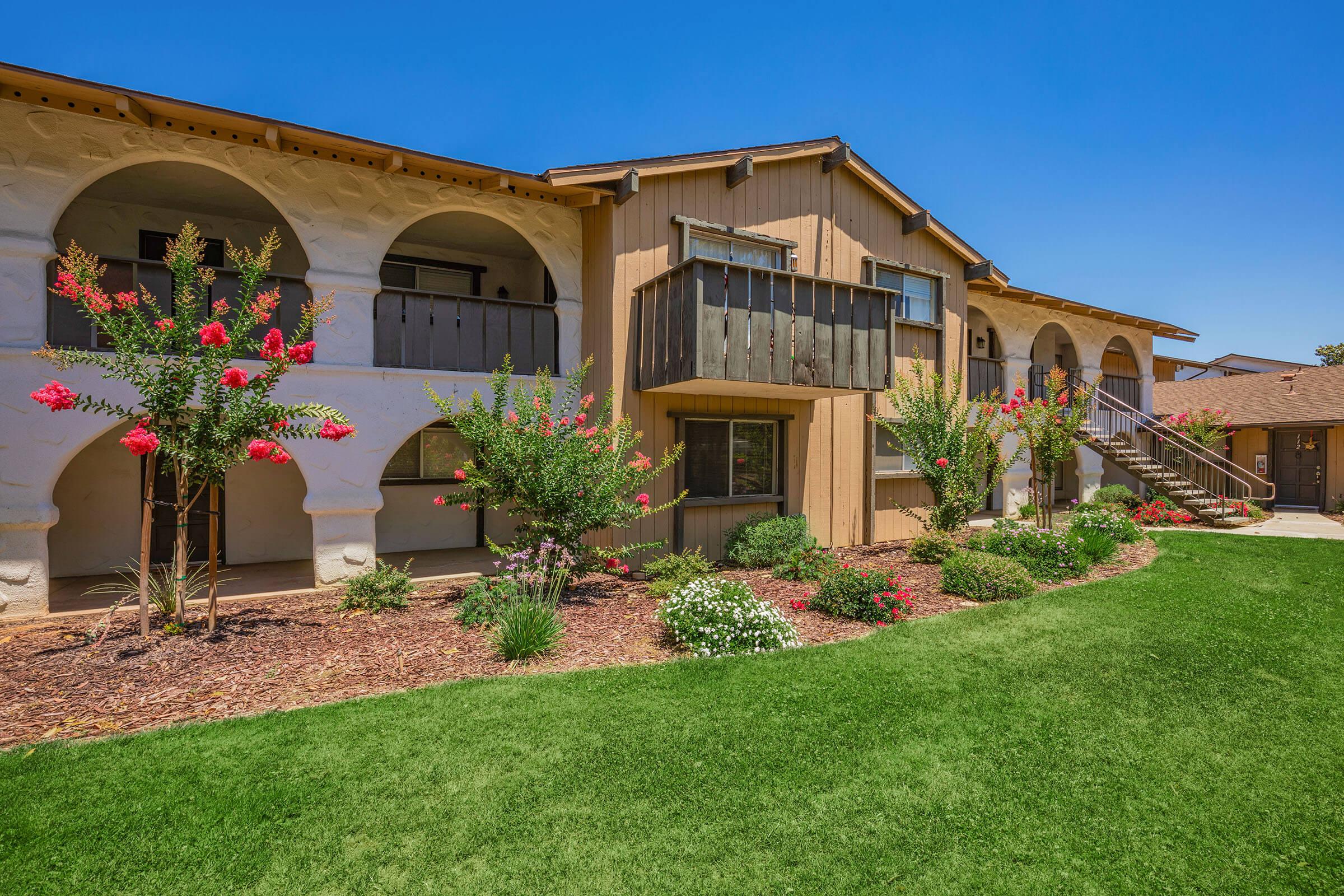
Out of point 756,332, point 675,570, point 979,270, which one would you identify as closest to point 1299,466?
point 979,270

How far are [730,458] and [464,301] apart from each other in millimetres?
4913

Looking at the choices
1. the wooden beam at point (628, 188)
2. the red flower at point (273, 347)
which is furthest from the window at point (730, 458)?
the red flower at point (273, 347)

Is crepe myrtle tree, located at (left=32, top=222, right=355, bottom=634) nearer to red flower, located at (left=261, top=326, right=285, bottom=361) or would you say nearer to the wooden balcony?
red flower, located at (left=261, top=326, right=285, bottom=361)

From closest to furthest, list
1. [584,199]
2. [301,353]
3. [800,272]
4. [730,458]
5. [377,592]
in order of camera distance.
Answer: [301,353] < [377,592] < [584,199] < [730,458] < [800,272]

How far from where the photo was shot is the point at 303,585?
870cm

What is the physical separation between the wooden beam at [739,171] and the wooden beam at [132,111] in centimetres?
763

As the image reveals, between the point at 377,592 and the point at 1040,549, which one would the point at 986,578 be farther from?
the point at 377,592

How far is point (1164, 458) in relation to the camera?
17.5 m

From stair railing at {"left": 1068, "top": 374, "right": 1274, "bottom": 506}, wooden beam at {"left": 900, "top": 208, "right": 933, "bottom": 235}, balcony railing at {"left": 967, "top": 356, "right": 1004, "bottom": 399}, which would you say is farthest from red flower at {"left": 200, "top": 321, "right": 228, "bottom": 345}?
stair railing at {"left": 1068, "top": 374, "right": 1274, "bottom": 506}

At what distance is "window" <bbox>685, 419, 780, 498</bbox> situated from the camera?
1001 centimetres

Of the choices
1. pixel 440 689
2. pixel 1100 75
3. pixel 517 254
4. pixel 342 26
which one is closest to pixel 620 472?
pixel 440 689

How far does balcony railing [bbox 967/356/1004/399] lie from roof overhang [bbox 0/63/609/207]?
1013cm

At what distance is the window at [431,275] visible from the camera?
11.3 meters

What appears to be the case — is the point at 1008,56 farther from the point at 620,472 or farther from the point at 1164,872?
the point at 1164,872
